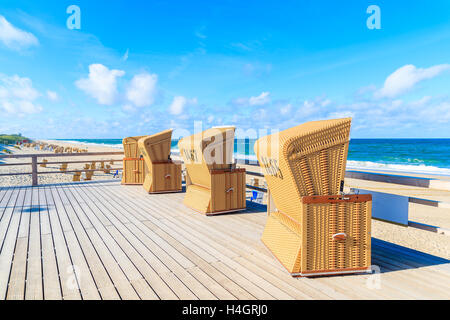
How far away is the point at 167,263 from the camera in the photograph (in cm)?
280

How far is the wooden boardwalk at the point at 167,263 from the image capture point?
7.31 feet

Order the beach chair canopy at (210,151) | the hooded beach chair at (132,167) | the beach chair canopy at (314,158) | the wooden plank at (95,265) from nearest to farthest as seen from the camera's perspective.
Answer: the wooden plank at (95,265)
the beach chair canopy at (314,158)
the beach chair canopy at (210,151)
the hooded beach chair at (132,167)

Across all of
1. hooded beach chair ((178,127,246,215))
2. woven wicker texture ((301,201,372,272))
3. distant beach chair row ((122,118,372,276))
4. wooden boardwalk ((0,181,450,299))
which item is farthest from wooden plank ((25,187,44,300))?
hooded beach chair ((178,127,246,215))

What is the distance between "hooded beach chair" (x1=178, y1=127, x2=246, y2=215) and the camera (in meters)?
4.59

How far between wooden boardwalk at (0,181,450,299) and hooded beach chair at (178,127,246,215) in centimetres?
30

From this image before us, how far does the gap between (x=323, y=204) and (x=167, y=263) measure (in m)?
1.69

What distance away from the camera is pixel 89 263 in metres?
2.80

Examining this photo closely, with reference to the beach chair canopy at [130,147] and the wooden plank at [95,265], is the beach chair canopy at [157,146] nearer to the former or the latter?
the beach chair canopy at [130,147]

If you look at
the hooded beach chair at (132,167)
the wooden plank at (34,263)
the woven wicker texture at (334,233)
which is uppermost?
the hooded beach chair at (132,167)

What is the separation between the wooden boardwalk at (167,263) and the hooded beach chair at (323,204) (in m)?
0.17

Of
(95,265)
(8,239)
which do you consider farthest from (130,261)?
(8,239)

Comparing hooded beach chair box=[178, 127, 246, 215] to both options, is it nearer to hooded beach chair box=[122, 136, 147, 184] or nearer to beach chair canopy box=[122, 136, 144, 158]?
hooded beach chair box=[122, 136, 147, 184]

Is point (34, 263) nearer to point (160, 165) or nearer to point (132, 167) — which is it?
point (160, 165)

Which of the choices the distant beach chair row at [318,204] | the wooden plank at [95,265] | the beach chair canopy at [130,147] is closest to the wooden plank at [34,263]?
the wooden plank at [95,265]
